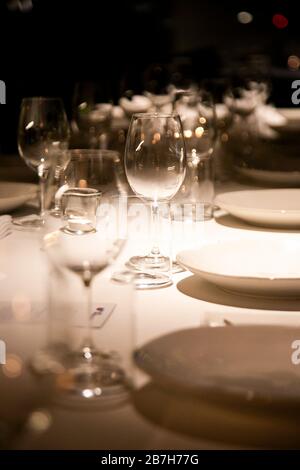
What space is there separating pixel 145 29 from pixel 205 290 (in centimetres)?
582

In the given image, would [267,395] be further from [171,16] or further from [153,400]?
[171,16]

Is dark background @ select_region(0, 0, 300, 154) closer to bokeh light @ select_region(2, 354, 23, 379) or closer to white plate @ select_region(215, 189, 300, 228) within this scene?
white plate @ select_region(215, 189, 300, 228)

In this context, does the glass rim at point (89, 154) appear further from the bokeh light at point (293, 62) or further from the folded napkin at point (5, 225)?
the bokeh light at point (293, 62)

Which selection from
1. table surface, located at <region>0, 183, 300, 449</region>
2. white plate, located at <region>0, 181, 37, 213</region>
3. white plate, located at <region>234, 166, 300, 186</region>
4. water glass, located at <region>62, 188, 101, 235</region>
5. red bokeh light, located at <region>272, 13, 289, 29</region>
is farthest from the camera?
red bokeh light, located at <region>272, 13, 289, 29</region>

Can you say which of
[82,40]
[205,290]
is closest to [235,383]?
[205,290]

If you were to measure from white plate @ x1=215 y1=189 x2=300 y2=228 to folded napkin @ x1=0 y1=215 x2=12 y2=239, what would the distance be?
0.46 metres

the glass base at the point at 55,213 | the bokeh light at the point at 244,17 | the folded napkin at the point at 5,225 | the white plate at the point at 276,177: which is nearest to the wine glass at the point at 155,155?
the glass base at the point at 55,213

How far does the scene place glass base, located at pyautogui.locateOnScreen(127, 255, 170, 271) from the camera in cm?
128

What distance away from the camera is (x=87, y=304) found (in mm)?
856

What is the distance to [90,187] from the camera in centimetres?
110

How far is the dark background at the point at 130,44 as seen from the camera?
A: 4301mm

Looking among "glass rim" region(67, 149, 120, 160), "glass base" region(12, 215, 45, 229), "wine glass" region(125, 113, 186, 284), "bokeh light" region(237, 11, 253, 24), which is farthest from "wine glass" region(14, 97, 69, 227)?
"bokeh light" region(237, 11, 253, 24)

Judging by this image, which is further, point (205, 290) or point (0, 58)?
point (0, 58)
